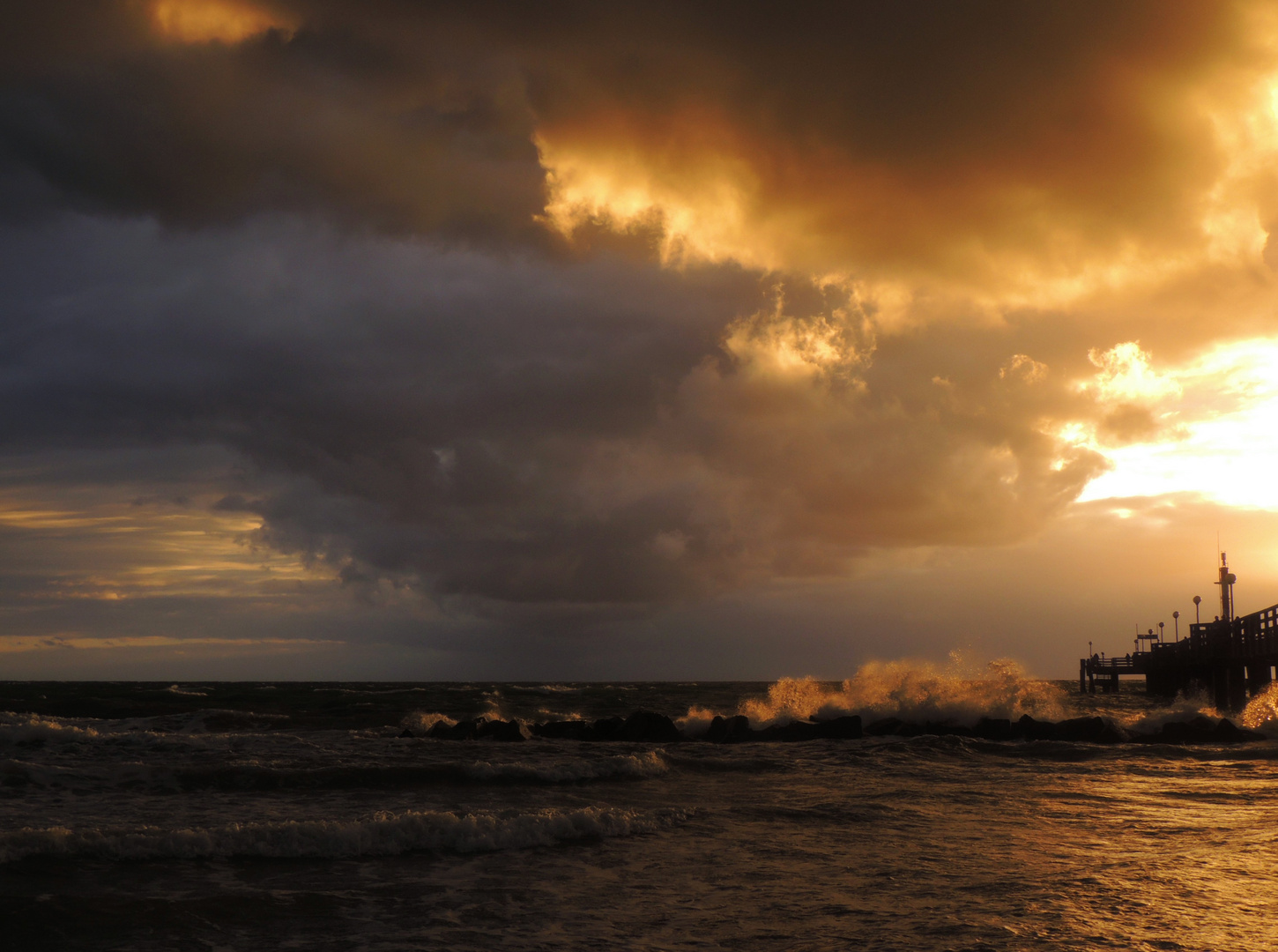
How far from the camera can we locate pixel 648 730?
91.3ft

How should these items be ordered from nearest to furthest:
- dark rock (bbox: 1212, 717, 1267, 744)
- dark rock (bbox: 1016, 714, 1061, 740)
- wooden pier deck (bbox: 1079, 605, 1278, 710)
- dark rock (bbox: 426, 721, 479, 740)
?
1. dark rock (bbox: 1212, 717, 1267, 744)
2. dark rock (bbox: 1016, 714, 1061, 740)
3. dark rock (bbox: 426, 721, 479, 740)
4. wooden pier deck (bbox: 1079, 605, 1278, 710)

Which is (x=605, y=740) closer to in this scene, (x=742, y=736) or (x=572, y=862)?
(x=742, y=736)

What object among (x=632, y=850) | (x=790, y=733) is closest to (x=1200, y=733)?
(x=790, y=733)

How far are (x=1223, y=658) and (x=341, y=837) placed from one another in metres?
42.5

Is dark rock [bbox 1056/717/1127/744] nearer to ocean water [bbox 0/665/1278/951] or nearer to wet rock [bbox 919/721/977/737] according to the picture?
wet rock [bbox 919/721/977/737]

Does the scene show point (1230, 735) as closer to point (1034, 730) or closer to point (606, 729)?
point (1034, 730)

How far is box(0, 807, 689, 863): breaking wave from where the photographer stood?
11.0 metres

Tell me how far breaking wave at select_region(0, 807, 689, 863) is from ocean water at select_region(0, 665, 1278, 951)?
0.12ft

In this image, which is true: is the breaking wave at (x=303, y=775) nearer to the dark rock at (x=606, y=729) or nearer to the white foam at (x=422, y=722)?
the dark rock at (x=606, y=729)

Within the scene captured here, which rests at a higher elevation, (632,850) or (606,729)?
(632,850)

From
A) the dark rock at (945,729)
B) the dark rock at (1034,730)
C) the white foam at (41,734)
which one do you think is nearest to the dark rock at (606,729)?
the dark rock at (945,729)

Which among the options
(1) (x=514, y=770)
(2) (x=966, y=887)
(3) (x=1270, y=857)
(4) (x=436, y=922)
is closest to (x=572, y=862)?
(4) (x=436, y=922)

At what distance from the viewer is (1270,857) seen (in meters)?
10.3

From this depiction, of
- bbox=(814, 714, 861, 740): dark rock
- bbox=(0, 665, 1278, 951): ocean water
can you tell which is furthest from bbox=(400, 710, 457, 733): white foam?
bbox=(814, 714, 861, 740): dark rock
